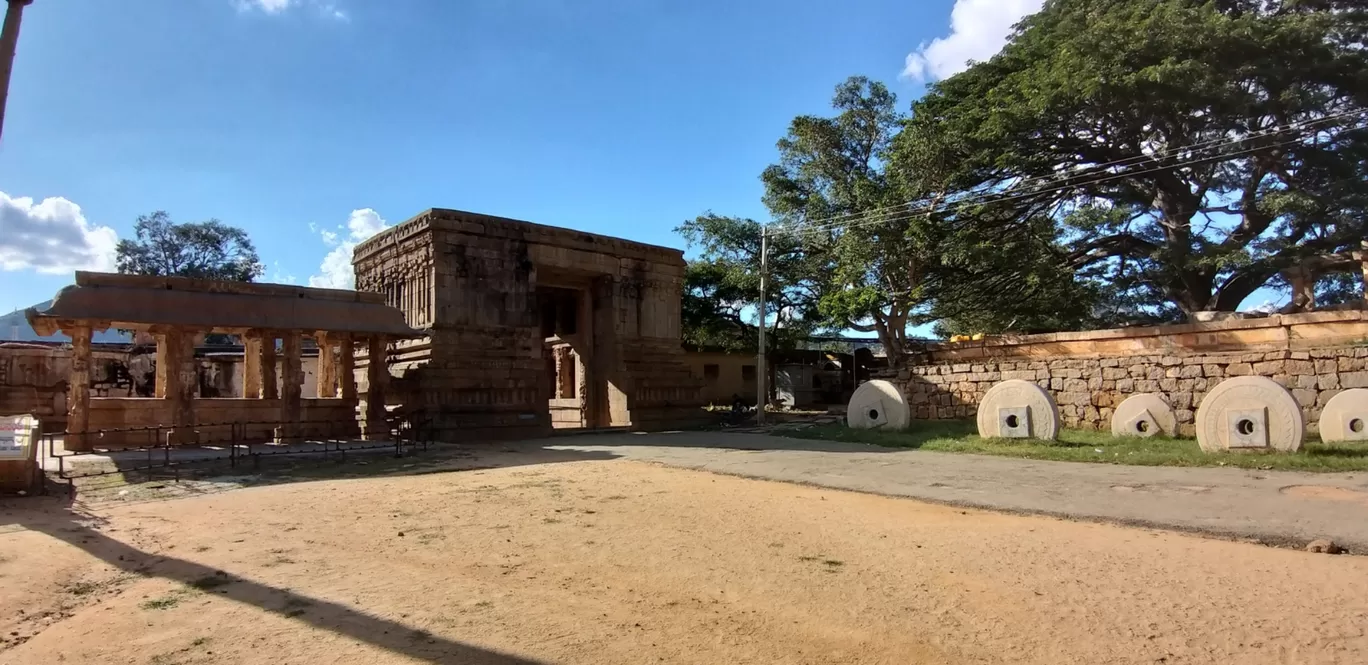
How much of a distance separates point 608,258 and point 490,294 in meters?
3.97

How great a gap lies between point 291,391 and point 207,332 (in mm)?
1834

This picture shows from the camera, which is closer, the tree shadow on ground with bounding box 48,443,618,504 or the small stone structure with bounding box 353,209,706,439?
the tree shadow on ground with bounding box 48,443,618,504

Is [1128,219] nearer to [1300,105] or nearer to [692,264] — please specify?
[1300,105]

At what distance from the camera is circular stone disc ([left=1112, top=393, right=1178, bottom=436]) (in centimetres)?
1308

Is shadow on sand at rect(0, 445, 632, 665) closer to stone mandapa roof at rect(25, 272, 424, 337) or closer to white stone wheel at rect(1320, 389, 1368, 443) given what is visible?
stone mandapa roof at rect(25, 272, 424, 337)

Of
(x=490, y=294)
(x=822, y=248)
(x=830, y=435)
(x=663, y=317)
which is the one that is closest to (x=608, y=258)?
(x=663, y=317)

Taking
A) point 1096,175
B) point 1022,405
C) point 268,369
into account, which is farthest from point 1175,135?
point 268,369

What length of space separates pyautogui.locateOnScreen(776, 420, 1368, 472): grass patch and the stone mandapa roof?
33.2ft

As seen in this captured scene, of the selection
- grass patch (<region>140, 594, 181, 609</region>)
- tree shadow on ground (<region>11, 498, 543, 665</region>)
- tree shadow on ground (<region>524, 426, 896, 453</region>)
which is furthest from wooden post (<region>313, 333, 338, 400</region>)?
grass patch (<region>140, 594, 181, 609</region>)

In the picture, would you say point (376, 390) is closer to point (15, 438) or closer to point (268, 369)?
point (268, 369)

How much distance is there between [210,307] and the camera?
13594 mm

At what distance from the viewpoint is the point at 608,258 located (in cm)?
2133

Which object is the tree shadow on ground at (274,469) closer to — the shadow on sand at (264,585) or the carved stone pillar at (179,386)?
the shadow on sand at (264,585)

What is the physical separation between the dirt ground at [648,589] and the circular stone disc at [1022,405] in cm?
662
